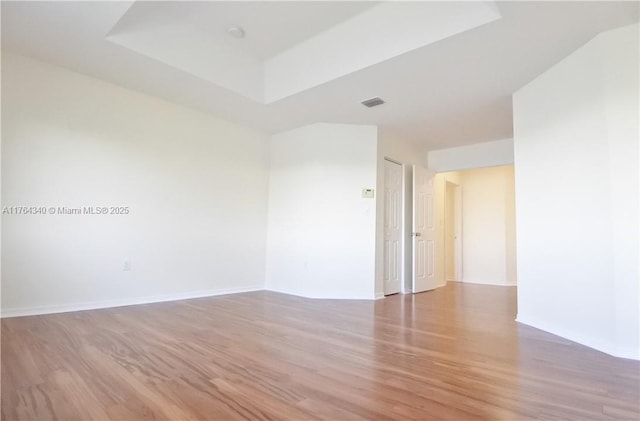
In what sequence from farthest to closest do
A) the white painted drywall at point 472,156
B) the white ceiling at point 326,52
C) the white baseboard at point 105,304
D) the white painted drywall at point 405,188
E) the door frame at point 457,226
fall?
the door frame at point 457,226 → the white painted drywall at point 472,156 → the white painted drywall at point 405,188 → the white baseboard at point 105,304 → the white ceiling at point 326,52

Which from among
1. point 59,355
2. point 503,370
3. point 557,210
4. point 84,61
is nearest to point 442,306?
point 557,210

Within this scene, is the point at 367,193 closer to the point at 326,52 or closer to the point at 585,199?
the point at 326,52

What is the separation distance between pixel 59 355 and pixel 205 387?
1116 mm

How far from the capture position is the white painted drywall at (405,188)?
4746 millimetres

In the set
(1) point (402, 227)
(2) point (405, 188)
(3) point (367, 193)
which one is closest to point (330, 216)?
(3) point (367, 193)

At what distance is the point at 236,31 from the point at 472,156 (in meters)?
4.07

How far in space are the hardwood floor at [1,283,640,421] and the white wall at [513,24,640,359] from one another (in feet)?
0.89

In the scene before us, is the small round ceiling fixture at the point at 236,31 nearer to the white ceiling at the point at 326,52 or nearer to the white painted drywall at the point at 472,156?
the white ceiling at the point at 326,52

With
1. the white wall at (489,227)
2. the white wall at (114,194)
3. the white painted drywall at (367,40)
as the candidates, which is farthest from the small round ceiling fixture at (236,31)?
the white wall at (489,227)

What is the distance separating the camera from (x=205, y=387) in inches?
67.9

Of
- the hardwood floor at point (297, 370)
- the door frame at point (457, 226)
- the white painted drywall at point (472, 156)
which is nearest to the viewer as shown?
the hardwood floor at point (297, 370)

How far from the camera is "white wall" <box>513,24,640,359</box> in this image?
238 cm

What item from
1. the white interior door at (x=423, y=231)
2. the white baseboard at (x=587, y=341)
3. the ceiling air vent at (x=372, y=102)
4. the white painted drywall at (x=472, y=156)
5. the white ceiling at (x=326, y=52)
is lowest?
the white baseboard at (x=587, y=341)

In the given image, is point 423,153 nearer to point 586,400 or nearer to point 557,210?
point 557,210
